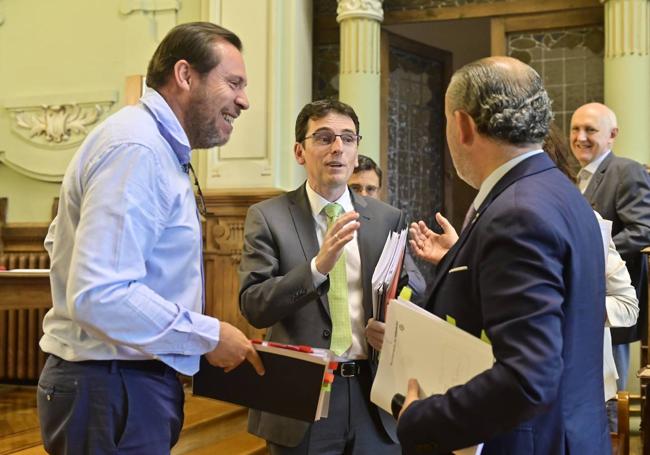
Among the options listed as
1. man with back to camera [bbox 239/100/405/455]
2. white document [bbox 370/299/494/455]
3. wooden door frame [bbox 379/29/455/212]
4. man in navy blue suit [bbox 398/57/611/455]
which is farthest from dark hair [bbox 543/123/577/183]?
wooden door frame [bbox 379/29/455/212]

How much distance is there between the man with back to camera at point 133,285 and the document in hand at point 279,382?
57mm

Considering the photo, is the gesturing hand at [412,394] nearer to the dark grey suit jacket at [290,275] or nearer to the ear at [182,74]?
the dark grey suit jacket at [290,275]

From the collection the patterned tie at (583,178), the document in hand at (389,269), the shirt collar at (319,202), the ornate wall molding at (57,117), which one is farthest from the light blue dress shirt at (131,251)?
the ornate wall molding at (57,117)

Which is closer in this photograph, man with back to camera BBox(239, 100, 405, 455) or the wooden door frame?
man with back to camera BBox(239, 100, 405, 455)

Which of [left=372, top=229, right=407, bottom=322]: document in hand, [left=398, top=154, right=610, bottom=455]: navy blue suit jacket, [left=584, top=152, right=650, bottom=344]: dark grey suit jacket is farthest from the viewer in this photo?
[left=584, top=152, right=650, bottom=344]: dark grey suit jacket

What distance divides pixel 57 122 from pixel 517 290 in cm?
502


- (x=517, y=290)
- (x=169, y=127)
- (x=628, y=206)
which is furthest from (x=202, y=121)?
(x=628, y=206)

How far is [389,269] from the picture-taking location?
2021mm

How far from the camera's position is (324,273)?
80.0 inches

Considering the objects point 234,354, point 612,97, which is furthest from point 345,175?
point 612,97

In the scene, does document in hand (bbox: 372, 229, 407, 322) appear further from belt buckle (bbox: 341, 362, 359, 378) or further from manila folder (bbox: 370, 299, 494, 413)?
manila folder (bbox: 370, 299, 494, 413)

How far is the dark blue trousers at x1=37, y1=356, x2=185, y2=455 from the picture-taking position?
5.35ft

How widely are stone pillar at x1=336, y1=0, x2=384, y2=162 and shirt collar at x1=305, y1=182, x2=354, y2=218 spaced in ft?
9.28

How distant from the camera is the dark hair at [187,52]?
5.93 ft
